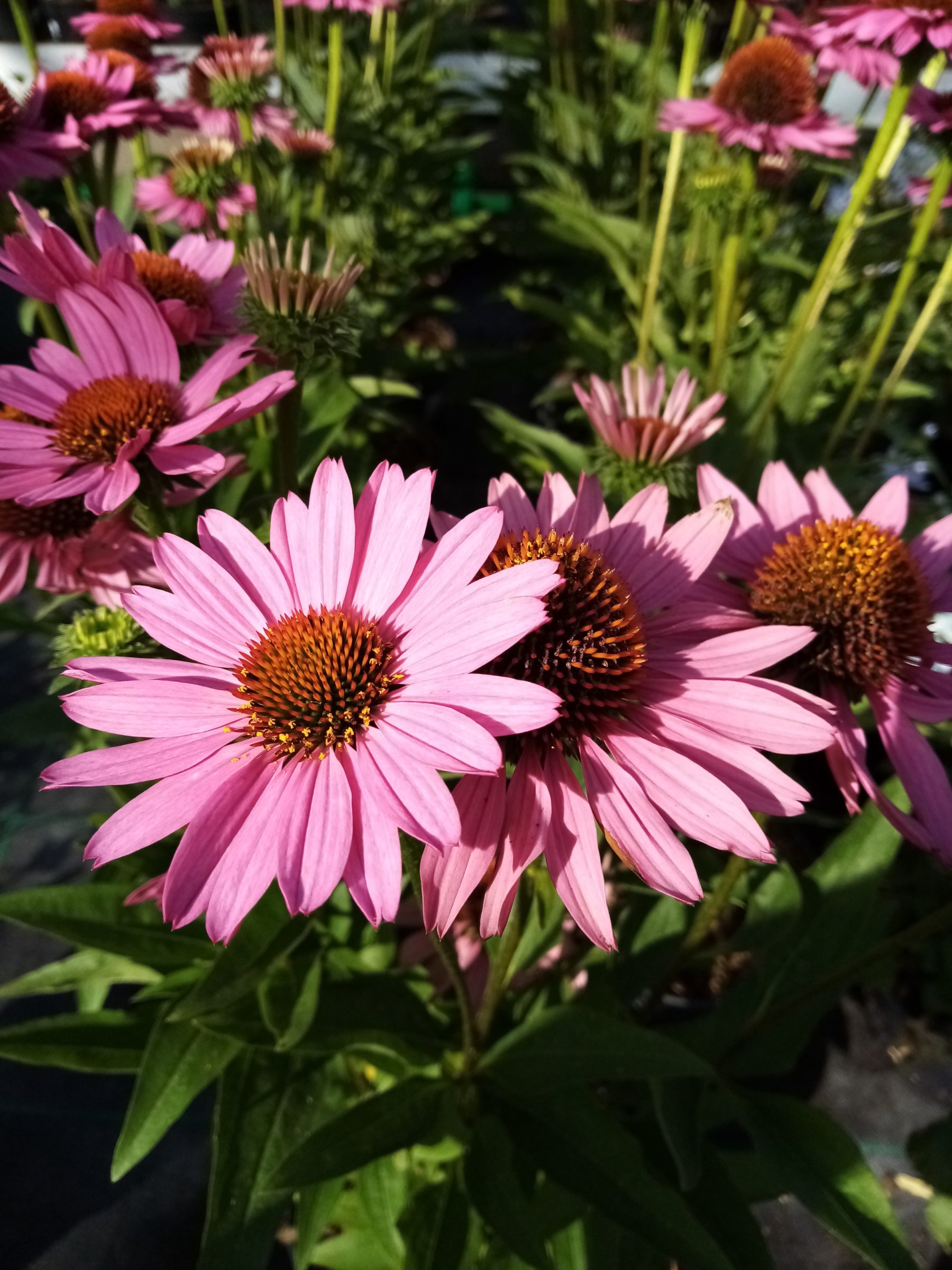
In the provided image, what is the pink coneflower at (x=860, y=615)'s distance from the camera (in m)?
0.60

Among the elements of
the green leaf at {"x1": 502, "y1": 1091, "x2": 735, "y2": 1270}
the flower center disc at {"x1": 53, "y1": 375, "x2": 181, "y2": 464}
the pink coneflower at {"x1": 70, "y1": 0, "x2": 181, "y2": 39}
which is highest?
the pink coneflower at {"x1": 70, "y1": 0, "x2": 181, "y2": 39}

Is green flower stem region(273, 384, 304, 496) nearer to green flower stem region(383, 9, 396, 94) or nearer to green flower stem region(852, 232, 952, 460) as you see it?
green flower stem region(852, 232, 952, 460)

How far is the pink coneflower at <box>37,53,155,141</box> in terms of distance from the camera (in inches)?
38.7

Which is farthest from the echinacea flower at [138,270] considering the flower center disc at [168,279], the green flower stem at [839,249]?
the green flower stem at [839,249]

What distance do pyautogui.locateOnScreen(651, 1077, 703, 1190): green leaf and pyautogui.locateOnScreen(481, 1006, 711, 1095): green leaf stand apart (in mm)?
46

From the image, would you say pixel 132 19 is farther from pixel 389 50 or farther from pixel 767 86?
pixel 767 86

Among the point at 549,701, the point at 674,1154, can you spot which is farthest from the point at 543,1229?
the point at 549,701

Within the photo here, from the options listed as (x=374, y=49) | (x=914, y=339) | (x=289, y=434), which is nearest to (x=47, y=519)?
(x=289, y=434)

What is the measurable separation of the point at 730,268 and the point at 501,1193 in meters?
1.23

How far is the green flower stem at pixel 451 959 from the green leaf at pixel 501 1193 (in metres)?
0.06

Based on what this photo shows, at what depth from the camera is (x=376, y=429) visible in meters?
1.88

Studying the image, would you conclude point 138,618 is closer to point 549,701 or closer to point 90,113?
point 549,701

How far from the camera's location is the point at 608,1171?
65 centimetres

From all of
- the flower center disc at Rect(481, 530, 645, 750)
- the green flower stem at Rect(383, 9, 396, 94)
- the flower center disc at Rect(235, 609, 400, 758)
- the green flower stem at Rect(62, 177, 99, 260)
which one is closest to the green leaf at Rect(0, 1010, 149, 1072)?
the flower center disc at Rect(235, 609, 400, 758)
